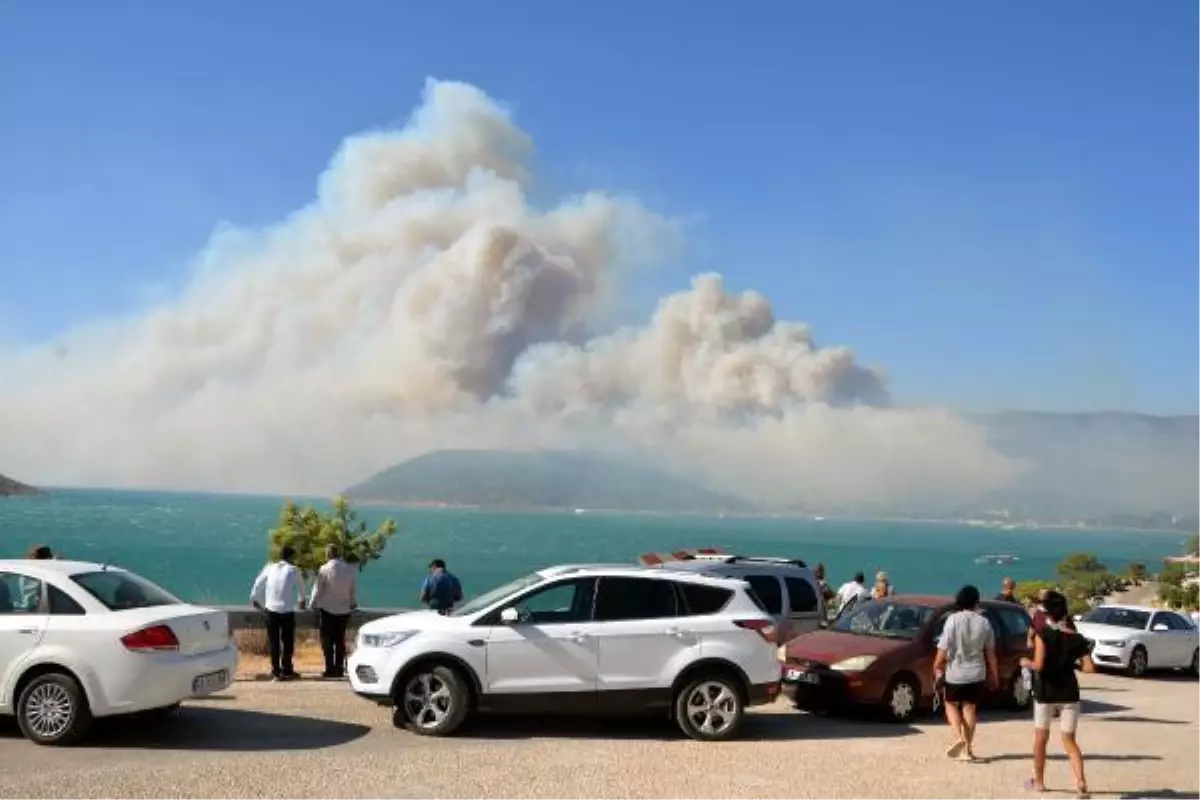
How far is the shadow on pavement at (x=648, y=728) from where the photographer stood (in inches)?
400

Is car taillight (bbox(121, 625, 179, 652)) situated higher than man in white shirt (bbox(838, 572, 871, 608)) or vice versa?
car taillight (bbox(121, 625, 179, 652))

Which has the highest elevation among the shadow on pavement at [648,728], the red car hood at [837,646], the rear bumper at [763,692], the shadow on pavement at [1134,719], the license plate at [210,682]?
the license plate at [210,682]

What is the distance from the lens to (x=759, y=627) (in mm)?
10312

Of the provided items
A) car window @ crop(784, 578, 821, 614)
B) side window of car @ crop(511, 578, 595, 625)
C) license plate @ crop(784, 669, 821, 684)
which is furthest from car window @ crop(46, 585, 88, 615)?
car window @ crop(784, 578, 821, 614)

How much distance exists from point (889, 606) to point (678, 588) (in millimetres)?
3818

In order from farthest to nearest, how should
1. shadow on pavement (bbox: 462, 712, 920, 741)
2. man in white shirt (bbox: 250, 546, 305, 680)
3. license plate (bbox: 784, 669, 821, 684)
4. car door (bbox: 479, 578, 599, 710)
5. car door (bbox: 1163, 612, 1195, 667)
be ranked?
car door (bbox: 1163, 612, 1195, 667)
man in white shirt (bbox: 250, 546, 305, 680)
license plate (bbox: 784, 669, 821, 684)
shadow on pavement (bbox: 462, 712, 920, 741)
car door (bbox: 479, 578, 599, 710)

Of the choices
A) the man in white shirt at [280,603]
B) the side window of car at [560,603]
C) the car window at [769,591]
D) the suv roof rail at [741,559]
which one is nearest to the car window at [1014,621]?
the suv roof rail at [741,559]

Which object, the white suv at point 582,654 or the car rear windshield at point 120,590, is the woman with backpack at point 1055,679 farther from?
the car rear windshield at point 120,590

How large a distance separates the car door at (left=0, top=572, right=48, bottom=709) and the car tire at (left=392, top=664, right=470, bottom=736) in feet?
9.55

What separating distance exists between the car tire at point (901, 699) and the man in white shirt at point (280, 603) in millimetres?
6635

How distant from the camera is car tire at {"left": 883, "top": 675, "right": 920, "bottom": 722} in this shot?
11828 mm

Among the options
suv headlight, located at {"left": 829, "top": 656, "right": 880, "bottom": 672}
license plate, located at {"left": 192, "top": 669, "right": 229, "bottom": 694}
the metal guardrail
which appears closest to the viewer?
license plate, located at {"left": 192, "top": 669, "right": 229, "bottom": 694}

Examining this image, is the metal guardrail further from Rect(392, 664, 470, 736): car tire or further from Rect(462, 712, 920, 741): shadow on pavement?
Rect(392, 664, 470, 736): car tire

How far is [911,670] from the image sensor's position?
1207cm
